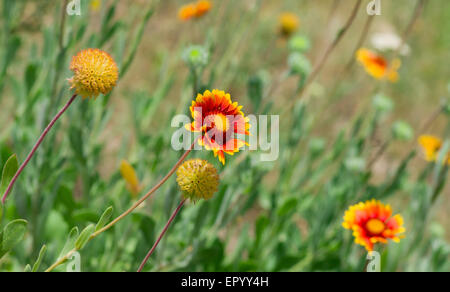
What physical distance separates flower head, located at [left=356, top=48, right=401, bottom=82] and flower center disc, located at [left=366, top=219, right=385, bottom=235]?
1.09m

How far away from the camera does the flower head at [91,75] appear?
2.96 ft

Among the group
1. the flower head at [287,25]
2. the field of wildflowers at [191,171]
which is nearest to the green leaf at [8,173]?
the field of wildflowers at [191,171]

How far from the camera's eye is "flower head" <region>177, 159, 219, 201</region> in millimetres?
928

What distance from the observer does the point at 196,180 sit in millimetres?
931

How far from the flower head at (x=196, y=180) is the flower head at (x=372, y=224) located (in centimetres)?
45

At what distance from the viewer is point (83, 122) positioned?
5.42ft

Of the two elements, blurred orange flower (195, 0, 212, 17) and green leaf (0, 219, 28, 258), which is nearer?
green leaf (0, 219, 28, 258)

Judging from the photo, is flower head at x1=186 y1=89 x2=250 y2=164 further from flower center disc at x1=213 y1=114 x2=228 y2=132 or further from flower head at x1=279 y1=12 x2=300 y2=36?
flower head at x1=279 y1=12 x2=300 y2=36

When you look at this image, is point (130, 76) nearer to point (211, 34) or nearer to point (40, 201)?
point (211, 34)

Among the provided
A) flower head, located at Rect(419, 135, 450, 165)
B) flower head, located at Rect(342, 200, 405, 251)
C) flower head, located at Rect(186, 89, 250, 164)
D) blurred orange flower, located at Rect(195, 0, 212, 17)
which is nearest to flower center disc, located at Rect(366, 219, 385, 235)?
flower head, located at Rect(342, 200, 405, 251)

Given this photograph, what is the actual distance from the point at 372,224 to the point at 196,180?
1.79 feet
